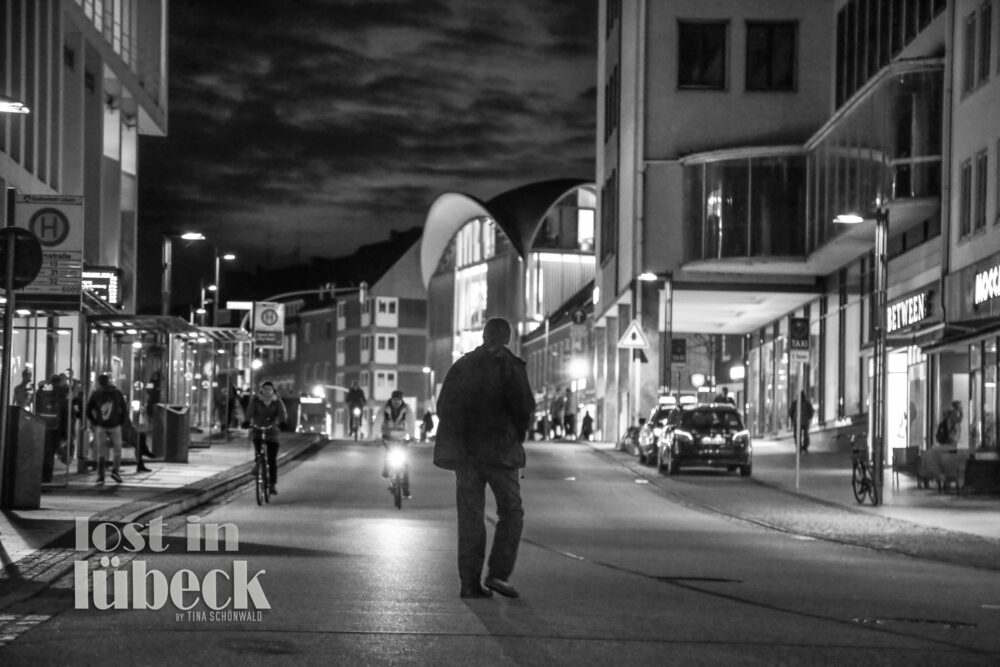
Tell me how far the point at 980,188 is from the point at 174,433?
657 inches

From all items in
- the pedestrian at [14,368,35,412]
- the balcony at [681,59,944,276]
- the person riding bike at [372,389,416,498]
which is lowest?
the person riding bike at [372,389,416,498]

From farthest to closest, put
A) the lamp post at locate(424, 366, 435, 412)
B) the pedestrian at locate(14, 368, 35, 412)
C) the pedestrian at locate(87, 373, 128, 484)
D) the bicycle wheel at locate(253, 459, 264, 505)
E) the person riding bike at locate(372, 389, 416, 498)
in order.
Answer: the lamp post at locate(424, 366, 435, 412), the pedestrian at locate(14, 368, 35, 412), the pedestrian at locate(87, 373, 128, 484), the person riding bike at locate(372, 389, 416, 498), the bicycle wheel at locate(253, 459, 264, 505)

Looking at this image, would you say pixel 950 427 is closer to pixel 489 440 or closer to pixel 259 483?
pixel 259 483

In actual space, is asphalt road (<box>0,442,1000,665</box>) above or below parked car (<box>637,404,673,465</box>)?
below

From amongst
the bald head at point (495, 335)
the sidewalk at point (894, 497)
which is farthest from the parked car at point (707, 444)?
the bald head at point (495, 335)

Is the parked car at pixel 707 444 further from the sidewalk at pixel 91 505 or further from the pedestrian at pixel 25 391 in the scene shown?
the pedestrian at pixel 25 391

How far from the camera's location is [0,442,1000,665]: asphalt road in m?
9.41

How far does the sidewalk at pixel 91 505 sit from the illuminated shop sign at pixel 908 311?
1405cm

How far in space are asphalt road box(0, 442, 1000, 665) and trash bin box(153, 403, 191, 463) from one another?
13.0 meters

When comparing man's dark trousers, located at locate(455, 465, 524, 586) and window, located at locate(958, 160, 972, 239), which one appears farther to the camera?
window, located at locate(958, 160, 972, 239)

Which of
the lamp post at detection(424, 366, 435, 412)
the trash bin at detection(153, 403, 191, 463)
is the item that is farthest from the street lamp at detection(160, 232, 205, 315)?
the lamp post at detection(424, 366, 435, 412)

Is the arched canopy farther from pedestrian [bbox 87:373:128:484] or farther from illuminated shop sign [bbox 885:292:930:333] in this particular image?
pedestrian [bbox 87:373:128:484]

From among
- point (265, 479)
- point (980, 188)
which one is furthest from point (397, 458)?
point (980, 188)

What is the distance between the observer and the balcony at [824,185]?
137 ft
